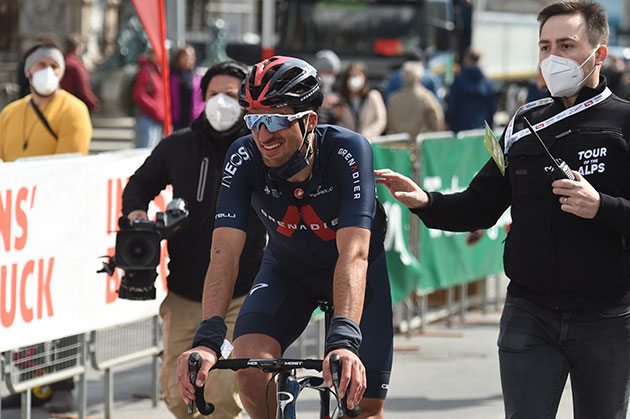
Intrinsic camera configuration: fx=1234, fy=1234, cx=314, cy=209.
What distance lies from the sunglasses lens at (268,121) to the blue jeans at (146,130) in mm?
12090

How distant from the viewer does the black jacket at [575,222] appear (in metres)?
4.32

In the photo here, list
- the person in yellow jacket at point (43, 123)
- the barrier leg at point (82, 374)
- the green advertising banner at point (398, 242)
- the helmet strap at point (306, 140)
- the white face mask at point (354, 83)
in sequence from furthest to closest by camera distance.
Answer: the white face mask at point (354, 83) → the green advertising banner at point (398, 242) → the person in yellow jacket at point (43, 123) → the barrier leg at point (82, 374) → the helmet strap at point (306, 140)

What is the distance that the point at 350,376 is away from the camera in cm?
352

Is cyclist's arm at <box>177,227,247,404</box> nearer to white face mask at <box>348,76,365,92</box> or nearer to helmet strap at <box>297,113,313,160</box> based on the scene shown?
helmet strap at <box>297,113,313,160</box>

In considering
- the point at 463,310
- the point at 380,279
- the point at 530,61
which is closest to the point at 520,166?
the point at 380,279

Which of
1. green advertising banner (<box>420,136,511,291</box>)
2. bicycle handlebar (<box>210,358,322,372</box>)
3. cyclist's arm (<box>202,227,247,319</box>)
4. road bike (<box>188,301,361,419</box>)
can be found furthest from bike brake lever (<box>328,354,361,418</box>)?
green advertising banner (<box>420,136,511,291</box>)

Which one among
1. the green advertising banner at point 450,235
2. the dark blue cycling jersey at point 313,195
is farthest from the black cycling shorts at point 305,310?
the green advertising banner at point 450,235

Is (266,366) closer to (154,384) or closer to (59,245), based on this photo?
(59,245)

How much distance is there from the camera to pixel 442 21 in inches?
1054

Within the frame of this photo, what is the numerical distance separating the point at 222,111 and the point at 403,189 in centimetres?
137

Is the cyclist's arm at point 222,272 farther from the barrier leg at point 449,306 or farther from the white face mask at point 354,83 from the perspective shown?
the white face mask at point 354,83

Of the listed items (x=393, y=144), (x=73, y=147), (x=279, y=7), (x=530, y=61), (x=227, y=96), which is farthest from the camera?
(x=530, y=61)

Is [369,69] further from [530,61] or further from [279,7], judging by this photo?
[530,61]

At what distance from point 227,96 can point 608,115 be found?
2030 millimetres
